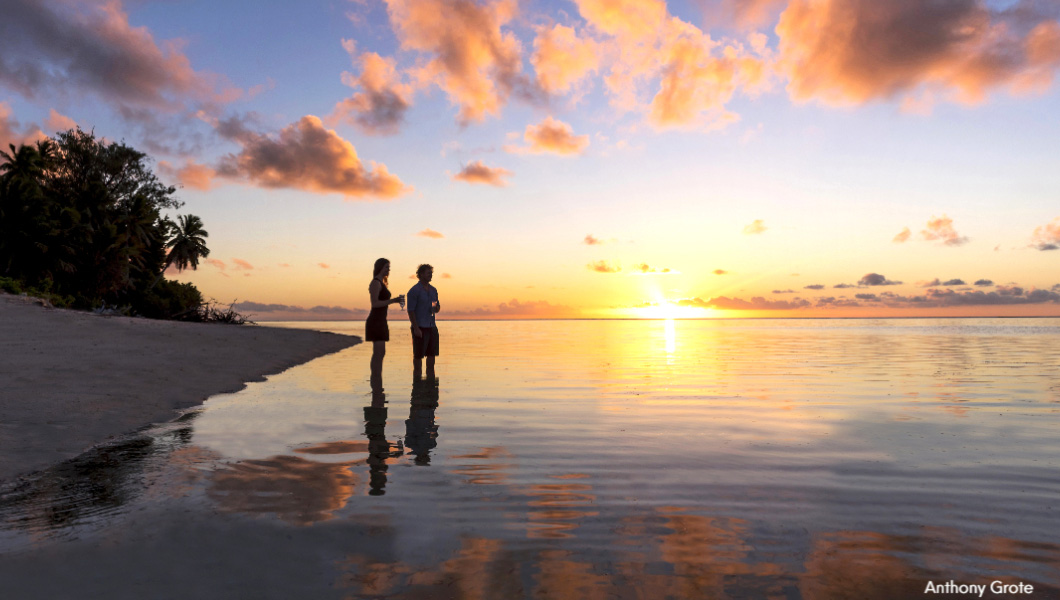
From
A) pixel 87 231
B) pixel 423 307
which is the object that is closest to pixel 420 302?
pixel 423 307

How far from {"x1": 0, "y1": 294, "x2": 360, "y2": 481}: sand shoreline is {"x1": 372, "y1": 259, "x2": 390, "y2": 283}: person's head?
4034mm

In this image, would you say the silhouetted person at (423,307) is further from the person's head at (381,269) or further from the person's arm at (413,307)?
the person's head at (381,269)

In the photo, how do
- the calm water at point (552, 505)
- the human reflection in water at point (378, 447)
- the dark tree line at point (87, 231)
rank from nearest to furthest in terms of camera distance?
the calm water at point (552, 505) < the human reflection in water at point (378, 447) < the dark tree line at point (87, 231)

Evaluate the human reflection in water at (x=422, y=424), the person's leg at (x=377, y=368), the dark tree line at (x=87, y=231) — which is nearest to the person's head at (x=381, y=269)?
the person's leg at (x=377, y=368)

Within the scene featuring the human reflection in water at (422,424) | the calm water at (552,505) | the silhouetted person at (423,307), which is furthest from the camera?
the silhouetted person at (423,307)

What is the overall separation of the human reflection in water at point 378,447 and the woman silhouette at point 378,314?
93cm

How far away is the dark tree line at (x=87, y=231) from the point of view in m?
41.9

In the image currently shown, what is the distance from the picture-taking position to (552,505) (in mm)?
4715

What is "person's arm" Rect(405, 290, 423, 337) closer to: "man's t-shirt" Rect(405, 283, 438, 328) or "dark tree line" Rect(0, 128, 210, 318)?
"man's t-shirt" Rect(405, 283, 438, 328)

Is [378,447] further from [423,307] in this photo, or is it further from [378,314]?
[423,307]

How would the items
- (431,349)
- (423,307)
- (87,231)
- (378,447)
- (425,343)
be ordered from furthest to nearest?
(87,231), (431,349), (425,343), (423,307), (378,447)

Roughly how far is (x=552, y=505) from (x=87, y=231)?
54.5 m

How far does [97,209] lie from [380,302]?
50761mm

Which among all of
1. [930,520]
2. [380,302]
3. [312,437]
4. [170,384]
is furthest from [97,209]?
[930,520]
